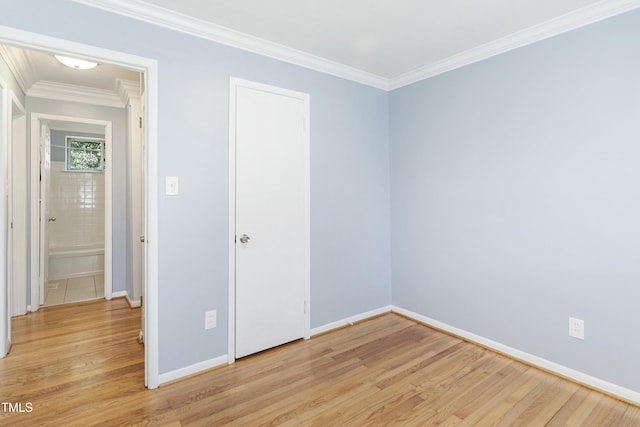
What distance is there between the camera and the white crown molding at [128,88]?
3.53 m

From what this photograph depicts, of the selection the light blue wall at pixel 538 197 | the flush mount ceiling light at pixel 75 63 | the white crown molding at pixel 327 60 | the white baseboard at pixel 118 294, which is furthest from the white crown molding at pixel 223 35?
the white baseboard at pixel 118 294

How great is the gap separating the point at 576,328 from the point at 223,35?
10.5 ft

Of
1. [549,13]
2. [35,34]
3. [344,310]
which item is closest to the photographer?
[35,34]

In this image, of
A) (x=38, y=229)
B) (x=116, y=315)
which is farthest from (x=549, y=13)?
(x=38, y=229)

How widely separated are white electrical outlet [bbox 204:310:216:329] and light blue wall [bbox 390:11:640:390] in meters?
1.96

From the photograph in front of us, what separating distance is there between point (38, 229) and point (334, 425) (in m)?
3.88

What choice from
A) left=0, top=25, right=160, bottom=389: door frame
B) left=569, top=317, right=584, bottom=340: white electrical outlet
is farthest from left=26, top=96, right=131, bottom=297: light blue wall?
left=569, top=317, right=584, bottom=340: white electrical outlet

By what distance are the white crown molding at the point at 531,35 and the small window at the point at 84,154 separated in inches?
208

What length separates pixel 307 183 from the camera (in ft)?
9.48

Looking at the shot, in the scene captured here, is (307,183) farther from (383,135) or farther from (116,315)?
(116,315)

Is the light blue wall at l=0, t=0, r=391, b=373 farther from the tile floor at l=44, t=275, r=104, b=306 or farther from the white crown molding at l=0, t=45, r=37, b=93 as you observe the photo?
the tile floor at l=44, t=275, r=104, b=306

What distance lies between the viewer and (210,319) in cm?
240

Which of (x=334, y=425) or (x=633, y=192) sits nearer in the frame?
(x=334, y=425)

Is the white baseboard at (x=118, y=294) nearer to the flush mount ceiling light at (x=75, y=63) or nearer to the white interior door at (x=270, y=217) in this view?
the white interior door at (x=270, y=217)
